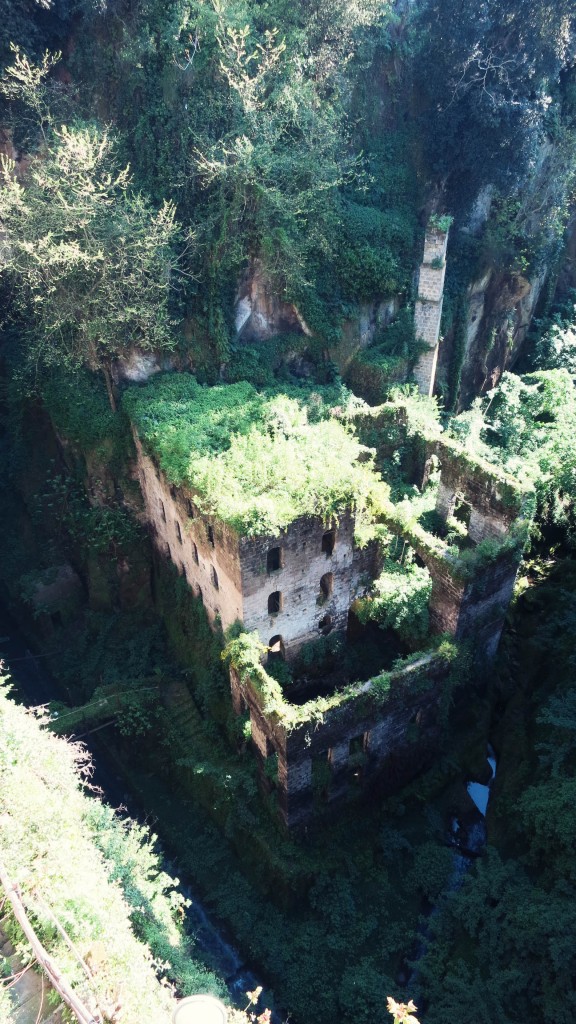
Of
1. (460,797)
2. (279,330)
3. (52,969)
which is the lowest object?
(460,797)

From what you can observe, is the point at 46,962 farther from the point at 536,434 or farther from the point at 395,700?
the point at 536,434

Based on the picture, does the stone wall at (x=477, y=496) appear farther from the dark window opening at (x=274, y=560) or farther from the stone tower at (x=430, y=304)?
the dark window opening at (x=274, y=560)

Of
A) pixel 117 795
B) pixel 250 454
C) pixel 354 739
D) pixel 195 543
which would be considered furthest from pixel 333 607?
pixel 117 795

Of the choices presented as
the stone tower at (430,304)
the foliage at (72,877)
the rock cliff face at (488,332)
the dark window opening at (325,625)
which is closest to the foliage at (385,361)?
the stone tower at (430,304)

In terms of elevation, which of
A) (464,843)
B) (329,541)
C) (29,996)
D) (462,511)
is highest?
(329,541)

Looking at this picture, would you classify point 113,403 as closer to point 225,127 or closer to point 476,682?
point 225,127

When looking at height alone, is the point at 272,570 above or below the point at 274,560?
below

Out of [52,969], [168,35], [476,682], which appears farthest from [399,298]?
[52,969]
